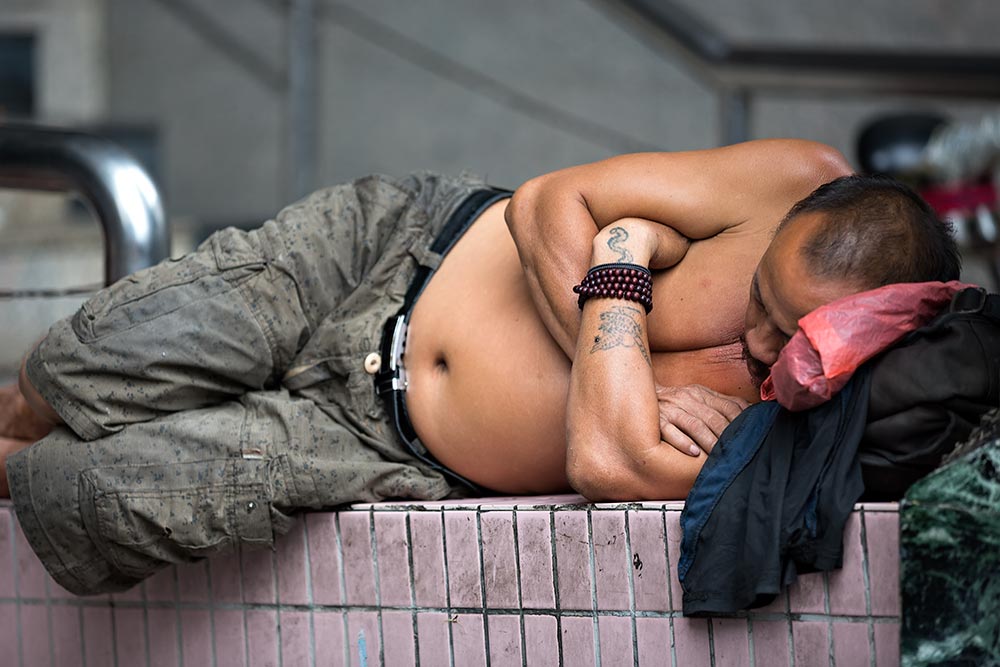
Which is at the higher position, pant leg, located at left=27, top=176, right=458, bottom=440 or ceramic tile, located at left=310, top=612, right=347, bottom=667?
pant leg, located at left=27, top=176, right=458, bottom=440

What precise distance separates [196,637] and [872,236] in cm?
134

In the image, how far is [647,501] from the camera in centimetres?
166

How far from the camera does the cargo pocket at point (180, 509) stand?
1.88 m

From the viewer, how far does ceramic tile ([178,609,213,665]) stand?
6.57 ft

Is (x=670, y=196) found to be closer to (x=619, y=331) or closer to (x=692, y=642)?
(x=619, y=331)

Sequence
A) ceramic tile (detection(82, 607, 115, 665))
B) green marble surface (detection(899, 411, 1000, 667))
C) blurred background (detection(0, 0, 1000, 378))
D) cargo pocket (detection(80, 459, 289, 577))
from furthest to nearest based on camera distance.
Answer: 1. blurred background (detection(0, 0, 1000, 378))
2. ceramic tile (detection(82, 607, 115, 665))
3. cargo pocket (detection(80, 459, 289, 577))
4. green marble surface (detection(899, 411, 1000, 667))

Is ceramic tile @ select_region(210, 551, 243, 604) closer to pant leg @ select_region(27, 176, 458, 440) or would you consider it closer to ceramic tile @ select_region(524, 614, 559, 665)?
pant leg @ select_region(27, 176, 458, 440)

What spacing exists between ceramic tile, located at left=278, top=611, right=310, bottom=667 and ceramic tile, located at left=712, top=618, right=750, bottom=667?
2.35ft

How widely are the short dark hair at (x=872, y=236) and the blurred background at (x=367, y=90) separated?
14.1 ft

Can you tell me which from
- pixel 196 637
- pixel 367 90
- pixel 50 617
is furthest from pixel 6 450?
pixel 367 90

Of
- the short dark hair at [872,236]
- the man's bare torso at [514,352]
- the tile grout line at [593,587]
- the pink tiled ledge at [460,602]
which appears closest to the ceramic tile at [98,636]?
the pink tiled ledge at [460,602]

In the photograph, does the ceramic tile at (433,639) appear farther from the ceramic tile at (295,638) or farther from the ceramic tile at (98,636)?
the ceramic tile at (98,636)

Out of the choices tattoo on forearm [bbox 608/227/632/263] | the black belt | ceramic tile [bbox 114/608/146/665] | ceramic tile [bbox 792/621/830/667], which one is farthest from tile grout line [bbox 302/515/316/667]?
ceramic tile [bbox 792/621/830/667]

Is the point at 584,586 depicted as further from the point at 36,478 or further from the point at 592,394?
the point at 36,478
